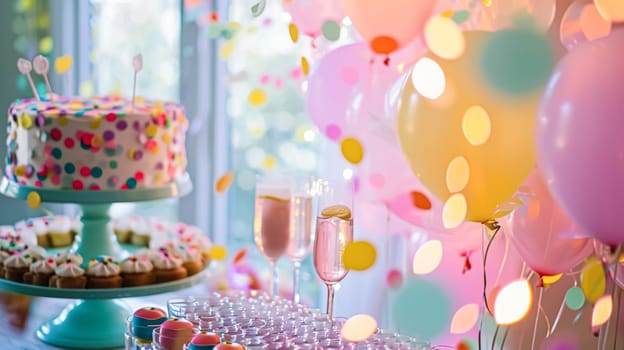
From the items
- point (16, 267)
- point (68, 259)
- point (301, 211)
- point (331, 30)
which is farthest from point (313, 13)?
point (16, 267)

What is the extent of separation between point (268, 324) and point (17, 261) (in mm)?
732

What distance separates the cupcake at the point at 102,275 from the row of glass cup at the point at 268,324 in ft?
1.05

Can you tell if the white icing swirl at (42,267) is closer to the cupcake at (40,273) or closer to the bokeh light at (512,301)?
the cupcake at (40,273)

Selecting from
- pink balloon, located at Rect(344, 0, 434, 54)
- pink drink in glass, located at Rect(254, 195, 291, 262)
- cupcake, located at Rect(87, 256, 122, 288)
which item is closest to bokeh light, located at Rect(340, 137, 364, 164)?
pink balloon, located at Rect(344, 0, 434, 54)

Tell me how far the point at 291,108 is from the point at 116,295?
3.88ft

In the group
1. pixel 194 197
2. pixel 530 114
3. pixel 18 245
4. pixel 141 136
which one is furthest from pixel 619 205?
pixel 194 197

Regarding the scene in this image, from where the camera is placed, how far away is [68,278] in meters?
1.85

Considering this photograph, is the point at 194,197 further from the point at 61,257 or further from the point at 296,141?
the point at 61,257

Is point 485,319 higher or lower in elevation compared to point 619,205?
lower

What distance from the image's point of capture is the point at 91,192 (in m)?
1.87

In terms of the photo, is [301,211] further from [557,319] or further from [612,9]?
[612,9]

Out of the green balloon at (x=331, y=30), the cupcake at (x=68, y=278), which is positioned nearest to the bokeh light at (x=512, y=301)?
the green balloon at (x=331, y=30)

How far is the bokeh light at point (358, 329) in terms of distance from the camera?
1.42m

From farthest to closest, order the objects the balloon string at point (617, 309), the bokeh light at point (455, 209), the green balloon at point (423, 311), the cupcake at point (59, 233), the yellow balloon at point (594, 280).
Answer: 1. the cupcake at point (59, 233)
2. the green balloon at point (423, 311)
3. the balloon string at point (617, 309)
4. the bokeh light at point (455, 209)
5. the yellow balloon at point (594, 280)
